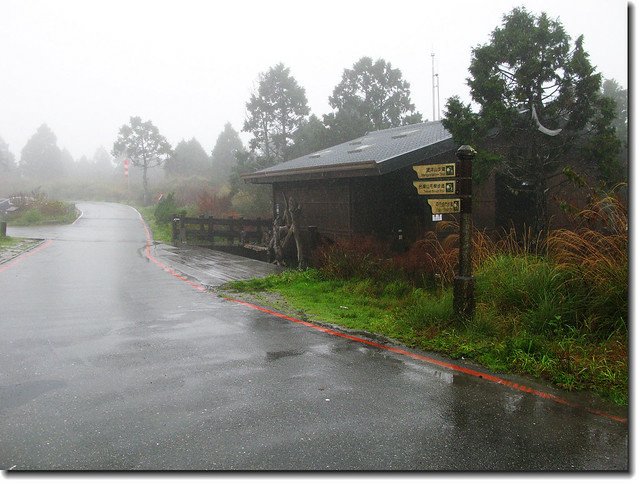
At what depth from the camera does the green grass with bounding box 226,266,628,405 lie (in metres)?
5.04

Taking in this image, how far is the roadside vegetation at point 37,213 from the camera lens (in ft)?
96.2

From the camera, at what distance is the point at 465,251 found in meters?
6.48

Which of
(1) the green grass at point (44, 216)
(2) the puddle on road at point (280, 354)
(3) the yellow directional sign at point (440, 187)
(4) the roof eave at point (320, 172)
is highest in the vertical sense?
(4) the roof eave at point (320, 172)

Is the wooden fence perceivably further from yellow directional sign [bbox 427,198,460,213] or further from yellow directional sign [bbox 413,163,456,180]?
yellow directional sign [bbox 427,198,460,213]

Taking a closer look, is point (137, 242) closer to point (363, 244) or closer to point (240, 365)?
point (363, 244)

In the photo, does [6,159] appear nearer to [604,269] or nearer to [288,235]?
[288,235]

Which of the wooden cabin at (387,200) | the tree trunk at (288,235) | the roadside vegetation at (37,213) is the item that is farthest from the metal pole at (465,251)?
the roadside vegetation at (37,213)

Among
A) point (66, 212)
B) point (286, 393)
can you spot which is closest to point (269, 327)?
point (286, 393)

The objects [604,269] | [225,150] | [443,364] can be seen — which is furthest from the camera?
[225,150]

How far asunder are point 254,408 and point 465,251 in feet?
11.2

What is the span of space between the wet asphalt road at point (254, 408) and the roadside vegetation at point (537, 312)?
567mm

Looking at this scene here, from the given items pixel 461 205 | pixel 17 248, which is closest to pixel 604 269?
pixel 461 205

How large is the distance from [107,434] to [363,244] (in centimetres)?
798

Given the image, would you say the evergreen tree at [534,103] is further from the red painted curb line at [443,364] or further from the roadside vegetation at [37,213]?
the roadside vegetation at [37,213]
